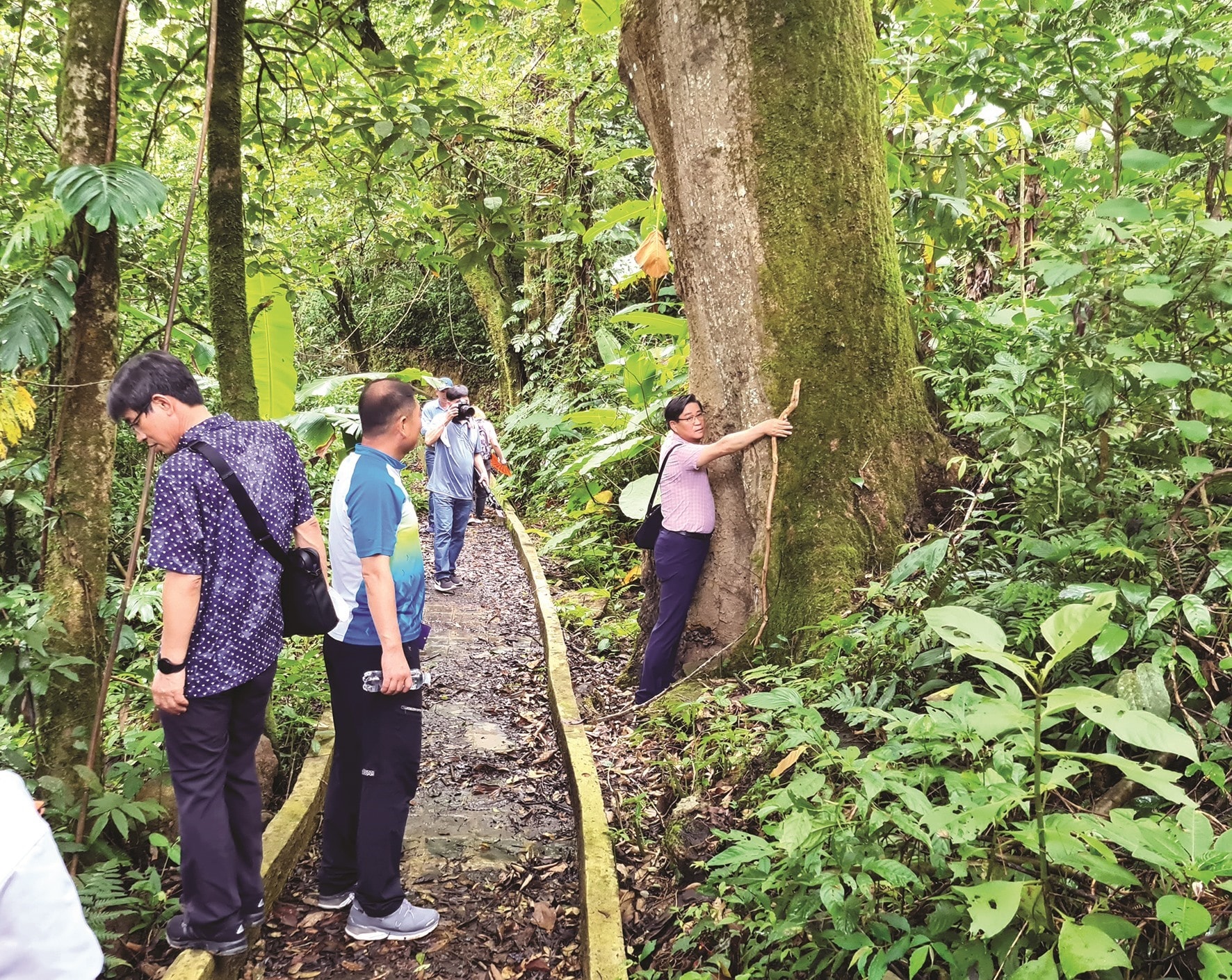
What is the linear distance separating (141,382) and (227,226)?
190 cm

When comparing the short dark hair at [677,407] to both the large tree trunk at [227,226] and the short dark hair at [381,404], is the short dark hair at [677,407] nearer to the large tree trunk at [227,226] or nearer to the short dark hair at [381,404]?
the short dark hair at [381,404]

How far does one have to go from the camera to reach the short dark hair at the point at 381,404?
337 centimetres

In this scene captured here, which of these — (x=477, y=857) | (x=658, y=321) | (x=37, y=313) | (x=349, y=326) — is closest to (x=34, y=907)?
(x=37, y=313)

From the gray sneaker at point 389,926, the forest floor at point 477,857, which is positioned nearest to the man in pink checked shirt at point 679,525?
the forest floor at point 477,857

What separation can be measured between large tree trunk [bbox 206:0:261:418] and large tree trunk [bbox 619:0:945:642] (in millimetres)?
2527

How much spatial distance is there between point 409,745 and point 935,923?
85.8 inches

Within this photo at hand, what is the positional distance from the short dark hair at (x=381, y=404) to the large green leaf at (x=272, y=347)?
2.51 m

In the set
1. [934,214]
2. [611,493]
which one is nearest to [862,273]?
[934,214]

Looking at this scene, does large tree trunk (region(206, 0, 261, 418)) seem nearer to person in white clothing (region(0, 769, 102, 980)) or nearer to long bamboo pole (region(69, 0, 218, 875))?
long bamboo pole (region(69, 0, 218, 875))

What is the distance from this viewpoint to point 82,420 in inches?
130

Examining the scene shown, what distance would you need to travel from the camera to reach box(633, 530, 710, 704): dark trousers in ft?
16.9

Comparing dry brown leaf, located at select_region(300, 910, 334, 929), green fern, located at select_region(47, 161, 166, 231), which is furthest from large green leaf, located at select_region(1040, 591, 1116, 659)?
dry brown leaf, located at select_region(300, 910, 334, 929)

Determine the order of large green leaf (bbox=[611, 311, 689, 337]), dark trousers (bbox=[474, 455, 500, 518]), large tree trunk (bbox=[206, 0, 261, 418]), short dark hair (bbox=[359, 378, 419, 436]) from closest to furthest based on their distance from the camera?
short dark hair (bbox=[359, 378, 419, 436]) → large tree trunk (bbox=[206, 0, 261, 418]) → large green leaf (bbox=[611, 311, 689, 337]) → dark trousers (bbox=[474, 455, 500, 518])

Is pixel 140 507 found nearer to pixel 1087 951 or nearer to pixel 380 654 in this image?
pixel 380 654
